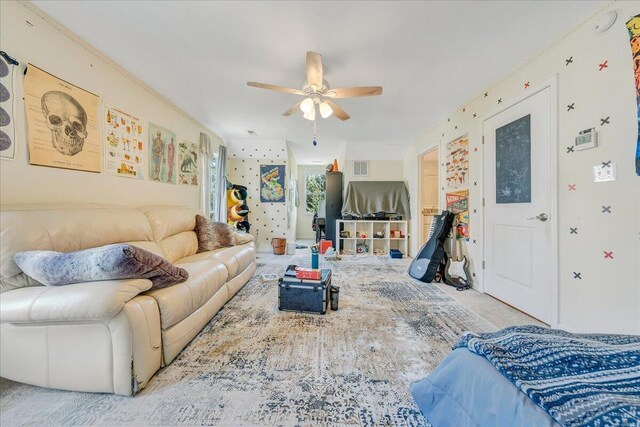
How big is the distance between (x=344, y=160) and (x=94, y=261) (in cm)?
477

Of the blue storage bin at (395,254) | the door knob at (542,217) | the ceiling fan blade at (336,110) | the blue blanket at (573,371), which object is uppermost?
the ceiling fan blade at (336,110)

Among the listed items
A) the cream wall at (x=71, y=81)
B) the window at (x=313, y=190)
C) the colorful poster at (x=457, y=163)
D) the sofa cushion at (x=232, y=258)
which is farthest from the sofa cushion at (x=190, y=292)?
the window at (x=313, y=190)

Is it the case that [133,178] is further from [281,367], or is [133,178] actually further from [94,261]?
[281,367]

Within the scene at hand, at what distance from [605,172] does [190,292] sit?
2.97 metres

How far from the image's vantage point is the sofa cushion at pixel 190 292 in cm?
148

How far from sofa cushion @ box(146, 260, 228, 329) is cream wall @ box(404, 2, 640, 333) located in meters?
2.84

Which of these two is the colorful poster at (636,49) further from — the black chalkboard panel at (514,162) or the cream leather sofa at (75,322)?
the cream leather sofa at (75,322)

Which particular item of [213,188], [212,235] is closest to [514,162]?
[212,235]

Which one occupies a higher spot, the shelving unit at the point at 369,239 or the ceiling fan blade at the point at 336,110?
the ceiling fan blade at the point at 336,110

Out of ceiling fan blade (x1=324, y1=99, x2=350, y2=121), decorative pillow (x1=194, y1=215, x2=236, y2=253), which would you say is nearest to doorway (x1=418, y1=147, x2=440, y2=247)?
ceiling fan blade (x1=324, y1=99, x2=350, y2=121)

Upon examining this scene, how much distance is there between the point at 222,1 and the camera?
1.63 metres

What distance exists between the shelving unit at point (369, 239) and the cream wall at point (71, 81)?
3572 mm

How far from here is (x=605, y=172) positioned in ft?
5.51

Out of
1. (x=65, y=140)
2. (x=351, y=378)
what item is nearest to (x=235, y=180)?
(x=65, y=140)
